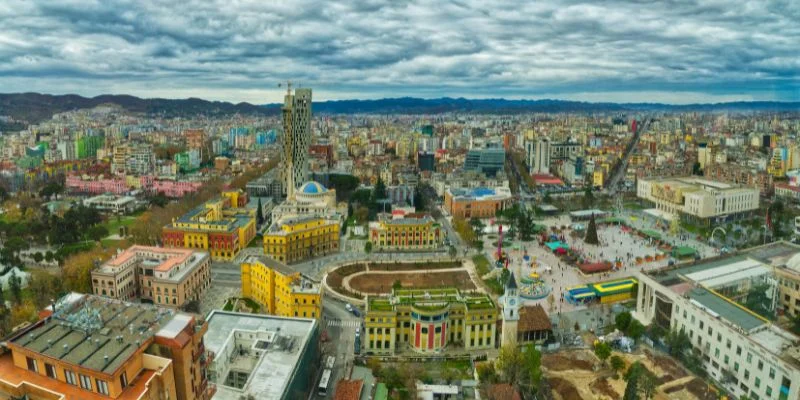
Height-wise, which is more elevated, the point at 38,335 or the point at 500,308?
the point at 38,335

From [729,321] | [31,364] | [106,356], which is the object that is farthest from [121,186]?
[729,321]

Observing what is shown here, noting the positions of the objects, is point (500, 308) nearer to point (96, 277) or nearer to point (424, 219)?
point (424, 219)

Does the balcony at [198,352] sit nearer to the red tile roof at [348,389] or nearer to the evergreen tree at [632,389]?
the red tile roof at [348,389]

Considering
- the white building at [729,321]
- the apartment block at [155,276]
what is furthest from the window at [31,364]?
the white building at [729,321]

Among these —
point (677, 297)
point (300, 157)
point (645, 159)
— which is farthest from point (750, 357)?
point (645, 159)

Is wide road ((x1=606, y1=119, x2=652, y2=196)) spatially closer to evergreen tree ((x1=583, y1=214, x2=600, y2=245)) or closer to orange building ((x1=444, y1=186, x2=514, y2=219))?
orange building ((x1=444, y1=186, x2=514, y2=219))

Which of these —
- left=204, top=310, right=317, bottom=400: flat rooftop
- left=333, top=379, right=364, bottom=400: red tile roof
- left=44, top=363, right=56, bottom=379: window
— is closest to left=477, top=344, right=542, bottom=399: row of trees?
left=333, top=379, right=364, bottom=400: red tile roof
